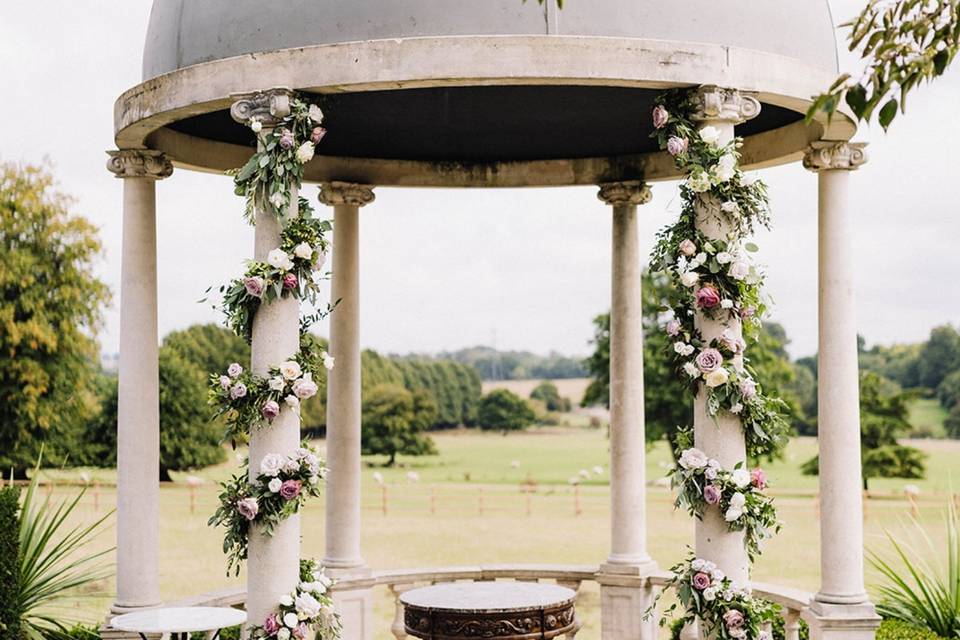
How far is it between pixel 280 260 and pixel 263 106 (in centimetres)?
231

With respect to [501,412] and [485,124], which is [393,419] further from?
[485,124]

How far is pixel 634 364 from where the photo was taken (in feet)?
86.9

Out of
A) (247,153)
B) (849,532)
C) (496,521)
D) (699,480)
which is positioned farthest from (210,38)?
(496,521)

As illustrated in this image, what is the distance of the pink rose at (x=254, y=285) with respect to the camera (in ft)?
58.9

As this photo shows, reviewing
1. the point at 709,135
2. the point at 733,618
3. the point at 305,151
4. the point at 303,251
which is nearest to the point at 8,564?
the point at 303,251

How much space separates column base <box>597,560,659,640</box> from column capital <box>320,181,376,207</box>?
951 cm

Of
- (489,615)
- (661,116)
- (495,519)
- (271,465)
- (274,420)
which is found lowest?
(495,519)

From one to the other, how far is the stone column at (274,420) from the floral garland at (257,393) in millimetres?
173

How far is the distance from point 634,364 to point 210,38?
11.7 meters

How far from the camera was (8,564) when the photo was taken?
76.7ft

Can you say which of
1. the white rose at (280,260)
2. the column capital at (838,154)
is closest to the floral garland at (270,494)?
the white rose at (280,260)

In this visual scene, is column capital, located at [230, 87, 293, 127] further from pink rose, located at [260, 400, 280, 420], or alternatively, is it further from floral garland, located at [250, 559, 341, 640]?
floral garland, located at [250, 559, 341, 640]

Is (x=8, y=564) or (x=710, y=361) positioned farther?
(x=8, y=564)

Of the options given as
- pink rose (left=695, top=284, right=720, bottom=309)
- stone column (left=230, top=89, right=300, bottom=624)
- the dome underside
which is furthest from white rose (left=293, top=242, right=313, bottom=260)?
pink rose (left=695, top=284, right=720, bottom=309)
